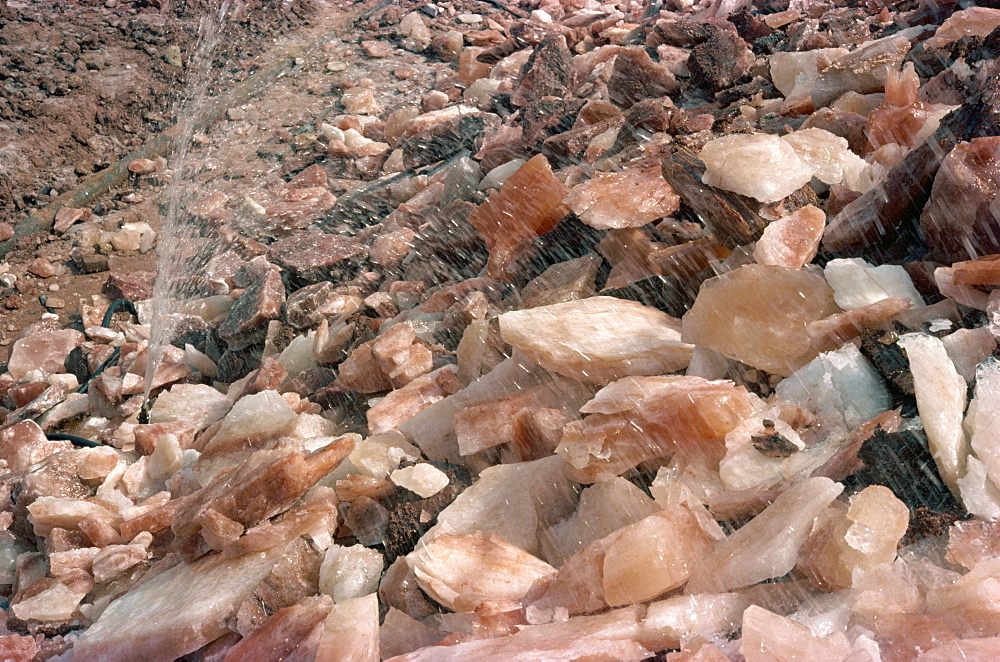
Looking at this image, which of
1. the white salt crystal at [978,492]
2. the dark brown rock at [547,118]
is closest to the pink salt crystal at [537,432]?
the white salt crystal at [978,492]

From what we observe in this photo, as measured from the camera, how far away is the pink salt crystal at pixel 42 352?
379cm

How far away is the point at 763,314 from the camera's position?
161cm

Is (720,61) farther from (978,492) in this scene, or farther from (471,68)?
(471,68)

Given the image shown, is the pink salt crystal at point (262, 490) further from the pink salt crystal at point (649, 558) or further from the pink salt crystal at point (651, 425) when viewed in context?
the pink salt crystal at point (649, 558)

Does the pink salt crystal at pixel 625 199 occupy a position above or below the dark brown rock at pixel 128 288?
above

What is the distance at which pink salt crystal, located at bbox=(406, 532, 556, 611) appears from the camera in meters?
1.32

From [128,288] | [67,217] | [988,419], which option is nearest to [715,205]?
[988,419]

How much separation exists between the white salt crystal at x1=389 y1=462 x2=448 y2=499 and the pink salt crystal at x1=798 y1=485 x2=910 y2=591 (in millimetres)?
730

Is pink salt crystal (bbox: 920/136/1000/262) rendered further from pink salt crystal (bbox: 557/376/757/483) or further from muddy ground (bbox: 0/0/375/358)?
muddy ground (bbox: 0/0/375/358)

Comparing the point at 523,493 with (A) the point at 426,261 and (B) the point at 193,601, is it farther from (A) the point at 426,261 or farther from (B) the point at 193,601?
(A) the point at 426,261

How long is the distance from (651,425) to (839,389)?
→ 0.37 meters

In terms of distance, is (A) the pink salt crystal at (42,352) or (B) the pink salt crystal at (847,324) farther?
(A) the pink salt crystal at (42,352)

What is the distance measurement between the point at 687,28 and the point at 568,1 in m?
3.93

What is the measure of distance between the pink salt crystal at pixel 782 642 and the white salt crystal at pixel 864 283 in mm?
813
